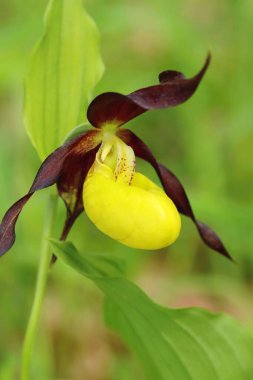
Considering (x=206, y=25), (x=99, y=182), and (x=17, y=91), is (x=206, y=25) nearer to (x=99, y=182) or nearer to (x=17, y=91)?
(x=17, y=91)

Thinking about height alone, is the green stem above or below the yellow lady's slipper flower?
below

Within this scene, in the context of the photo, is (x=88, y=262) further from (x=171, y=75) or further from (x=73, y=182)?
(x=171, y=75)

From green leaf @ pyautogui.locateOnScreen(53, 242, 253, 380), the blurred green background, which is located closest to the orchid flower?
green leaf @ pyautogui.locateOnScreen(53, 242, 253, 380)

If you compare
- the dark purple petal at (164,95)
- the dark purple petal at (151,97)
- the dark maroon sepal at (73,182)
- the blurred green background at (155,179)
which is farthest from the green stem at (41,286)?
the blurred green background at (155,179)

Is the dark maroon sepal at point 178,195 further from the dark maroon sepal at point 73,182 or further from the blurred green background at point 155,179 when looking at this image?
the blurred green background at point 155,179

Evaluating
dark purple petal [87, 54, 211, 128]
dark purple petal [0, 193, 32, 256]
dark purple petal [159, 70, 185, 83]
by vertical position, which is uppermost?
dark purple petal [159, 70, 185, 83]

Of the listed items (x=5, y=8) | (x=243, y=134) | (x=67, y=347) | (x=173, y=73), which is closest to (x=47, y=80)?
(x=173, y=73)

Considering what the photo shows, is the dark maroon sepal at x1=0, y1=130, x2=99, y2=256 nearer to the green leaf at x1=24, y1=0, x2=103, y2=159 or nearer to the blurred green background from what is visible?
the green leaf at x1=24, y1=0, x2=103, y2=159

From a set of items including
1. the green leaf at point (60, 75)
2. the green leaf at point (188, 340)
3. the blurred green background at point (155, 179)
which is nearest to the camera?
the green leaf at point (188, 340)
